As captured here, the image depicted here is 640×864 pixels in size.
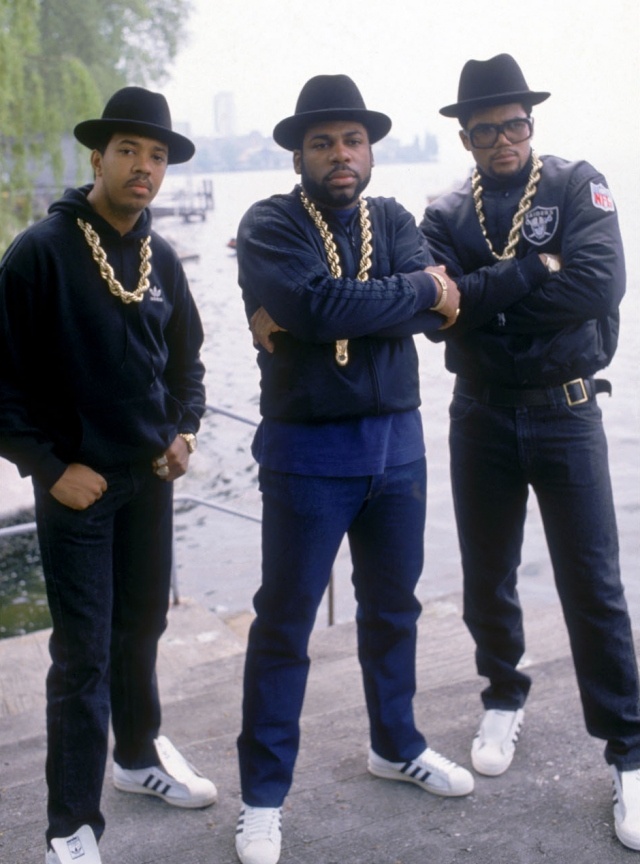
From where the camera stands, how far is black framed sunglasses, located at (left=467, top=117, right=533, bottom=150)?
253 centimetres

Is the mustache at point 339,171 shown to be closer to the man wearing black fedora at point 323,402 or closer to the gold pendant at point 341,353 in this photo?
the man wearing black fedora at point 323,402

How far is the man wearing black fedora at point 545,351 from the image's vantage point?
245cm

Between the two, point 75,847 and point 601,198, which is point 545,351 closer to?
point 601,198

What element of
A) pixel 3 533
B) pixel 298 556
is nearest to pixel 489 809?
pixel 298 556

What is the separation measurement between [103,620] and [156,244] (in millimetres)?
900

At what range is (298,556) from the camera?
2357mm

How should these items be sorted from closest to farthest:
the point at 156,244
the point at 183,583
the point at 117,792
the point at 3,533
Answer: the point at 156,244, the point at 117,792, the point at 3,533, the point at 183,583

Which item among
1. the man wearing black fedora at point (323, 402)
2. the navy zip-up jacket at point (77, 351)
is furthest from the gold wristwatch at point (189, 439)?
the man wearing black fedora at point (323, 402)

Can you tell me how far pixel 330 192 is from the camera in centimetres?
232

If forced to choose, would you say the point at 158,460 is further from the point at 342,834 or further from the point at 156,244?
the point at 342,834

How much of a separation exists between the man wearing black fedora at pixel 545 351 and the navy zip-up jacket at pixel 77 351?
79cm

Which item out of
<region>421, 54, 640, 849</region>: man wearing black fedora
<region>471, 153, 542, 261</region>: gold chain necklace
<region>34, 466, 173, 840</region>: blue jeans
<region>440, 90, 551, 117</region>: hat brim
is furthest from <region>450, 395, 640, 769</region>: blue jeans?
<region>34, 466, 173, 840</region>: blue jeans

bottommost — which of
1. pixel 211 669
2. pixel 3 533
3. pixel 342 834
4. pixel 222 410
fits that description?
pixel 211 669

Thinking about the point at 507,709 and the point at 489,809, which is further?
the point at 507,709
